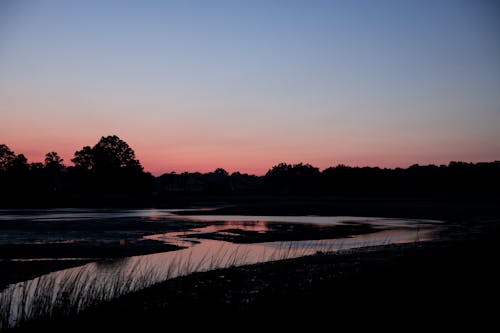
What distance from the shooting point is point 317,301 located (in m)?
10.8

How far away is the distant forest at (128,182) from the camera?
92.8 m

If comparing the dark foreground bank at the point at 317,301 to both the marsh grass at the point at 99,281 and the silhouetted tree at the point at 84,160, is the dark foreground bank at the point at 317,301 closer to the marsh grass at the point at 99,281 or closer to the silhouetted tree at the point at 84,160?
the marsh grass at the point at 99,281

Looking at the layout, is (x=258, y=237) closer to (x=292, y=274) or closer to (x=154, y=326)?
(x=292, y=274)

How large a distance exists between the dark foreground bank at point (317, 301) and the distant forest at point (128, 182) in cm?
8239

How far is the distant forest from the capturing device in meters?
92.8

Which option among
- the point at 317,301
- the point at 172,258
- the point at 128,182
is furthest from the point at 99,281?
the point at 128,182

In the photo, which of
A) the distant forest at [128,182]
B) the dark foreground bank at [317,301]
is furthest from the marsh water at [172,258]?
the distant forest at [128,182]

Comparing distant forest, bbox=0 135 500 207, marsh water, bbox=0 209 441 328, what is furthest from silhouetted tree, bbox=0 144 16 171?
marsh water, bbox=0 209 441 328

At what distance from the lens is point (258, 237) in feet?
108

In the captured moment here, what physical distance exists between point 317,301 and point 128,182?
10352 centimetres

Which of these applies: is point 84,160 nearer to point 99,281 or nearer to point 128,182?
point 128,182

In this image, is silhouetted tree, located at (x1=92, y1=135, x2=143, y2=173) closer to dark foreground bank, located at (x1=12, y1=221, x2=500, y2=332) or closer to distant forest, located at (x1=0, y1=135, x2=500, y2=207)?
distant forest, located at (x1=0, y1=135, x2=500, y2=207)

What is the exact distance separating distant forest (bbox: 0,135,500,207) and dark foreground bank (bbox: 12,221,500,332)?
82.4 m

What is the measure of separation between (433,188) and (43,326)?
126842mm
